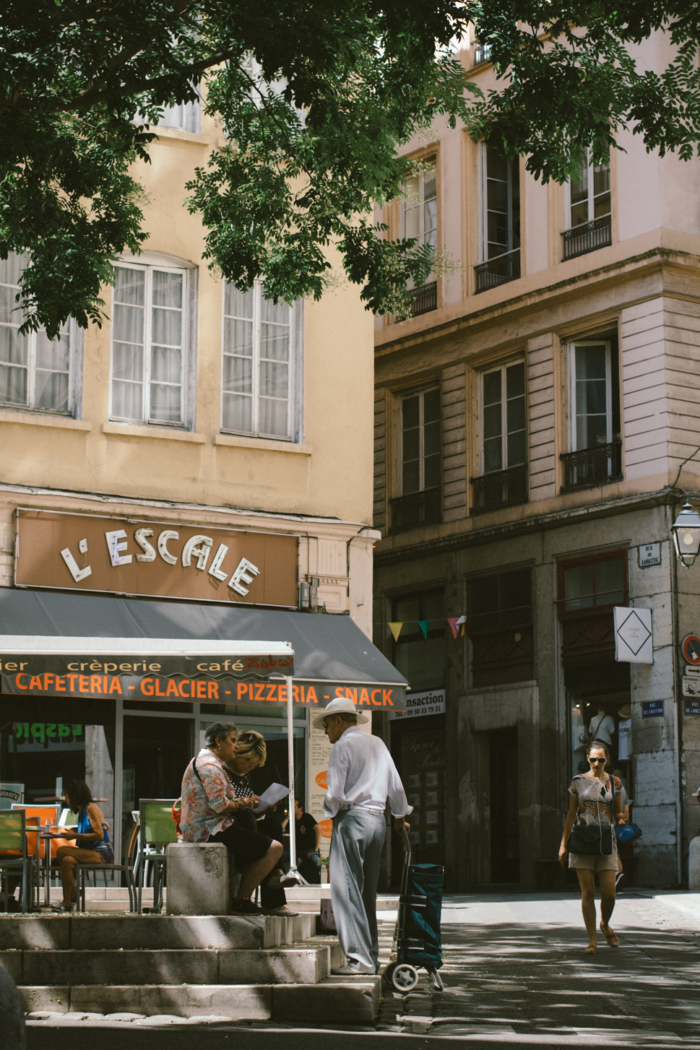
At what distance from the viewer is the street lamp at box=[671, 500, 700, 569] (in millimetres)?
20688

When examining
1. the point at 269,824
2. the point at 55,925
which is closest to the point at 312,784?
the point at 269,824

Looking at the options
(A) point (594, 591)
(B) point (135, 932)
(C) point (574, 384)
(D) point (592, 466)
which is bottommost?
(B) point (135, 932)

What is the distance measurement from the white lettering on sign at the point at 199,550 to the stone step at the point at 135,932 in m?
9.43

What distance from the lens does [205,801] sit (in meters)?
9.41

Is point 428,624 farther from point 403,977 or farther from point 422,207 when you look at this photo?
point 403,977

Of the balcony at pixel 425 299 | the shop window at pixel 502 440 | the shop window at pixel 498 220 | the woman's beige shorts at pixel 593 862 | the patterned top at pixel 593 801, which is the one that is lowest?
the woman's beige shorts at pixel 593 862

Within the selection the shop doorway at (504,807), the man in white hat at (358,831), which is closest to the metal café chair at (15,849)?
the man in white hat at (358,831)

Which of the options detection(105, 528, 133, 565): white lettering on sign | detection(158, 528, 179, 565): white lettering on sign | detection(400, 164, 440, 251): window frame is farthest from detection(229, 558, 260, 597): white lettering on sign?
detection(400, 164, 440, 251): window frame

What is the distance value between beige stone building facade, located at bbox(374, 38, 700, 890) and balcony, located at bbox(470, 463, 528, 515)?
3cm

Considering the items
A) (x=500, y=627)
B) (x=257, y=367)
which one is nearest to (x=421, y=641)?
(x=500, y=627)

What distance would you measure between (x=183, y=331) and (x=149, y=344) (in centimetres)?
51

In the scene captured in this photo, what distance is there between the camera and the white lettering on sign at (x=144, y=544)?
18.1 metres

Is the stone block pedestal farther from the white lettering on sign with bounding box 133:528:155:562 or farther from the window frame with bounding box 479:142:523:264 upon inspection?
the window frame with bounding box 479:142:523:264

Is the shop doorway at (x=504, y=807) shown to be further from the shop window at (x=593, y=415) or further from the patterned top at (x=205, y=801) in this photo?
the patterned top at (x=205, y=801)
